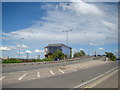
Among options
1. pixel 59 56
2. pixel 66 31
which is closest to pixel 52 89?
pixel 66 31

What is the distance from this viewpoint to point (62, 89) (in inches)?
524

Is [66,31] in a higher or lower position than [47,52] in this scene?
higher

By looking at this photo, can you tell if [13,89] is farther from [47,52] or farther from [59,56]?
[47,52]

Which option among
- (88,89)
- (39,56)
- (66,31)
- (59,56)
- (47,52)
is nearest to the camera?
(88,89)

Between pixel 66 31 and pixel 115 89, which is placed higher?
pixel 66 31

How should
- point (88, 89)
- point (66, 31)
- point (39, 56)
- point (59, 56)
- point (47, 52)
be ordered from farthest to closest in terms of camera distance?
1. point (47, 52)
2. point (59, 56)
3. point (39, 56)
4. point (66, 31)
5. point (88, 89)

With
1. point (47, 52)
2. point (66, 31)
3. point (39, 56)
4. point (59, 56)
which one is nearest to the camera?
Result: point (66, 31)

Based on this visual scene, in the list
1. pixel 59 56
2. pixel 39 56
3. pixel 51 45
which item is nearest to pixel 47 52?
pixel 51 45

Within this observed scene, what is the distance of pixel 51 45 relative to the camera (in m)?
154

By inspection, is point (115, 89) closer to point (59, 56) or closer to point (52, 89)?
point (52, 89)

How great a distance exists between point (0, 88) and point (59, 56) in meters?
91.5

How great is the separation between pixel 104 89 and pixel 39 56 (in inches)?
2871

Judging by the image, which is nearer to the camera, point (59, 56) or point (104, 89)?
point (104, 89)

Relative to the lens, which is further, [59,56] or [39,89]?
[59,56]
